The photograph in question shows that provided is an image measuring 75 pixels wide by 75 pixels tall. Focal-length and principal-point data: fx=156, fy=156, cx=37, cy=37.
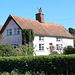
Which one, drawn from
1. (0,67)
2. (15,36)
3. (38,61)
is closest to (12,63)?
(0,67)

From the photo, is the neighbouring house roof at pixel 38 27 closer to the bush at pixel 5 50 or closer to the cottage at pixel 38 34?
the cottage at pixel 38 34

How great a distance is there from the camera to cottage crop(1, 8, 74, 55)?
29.3 meters

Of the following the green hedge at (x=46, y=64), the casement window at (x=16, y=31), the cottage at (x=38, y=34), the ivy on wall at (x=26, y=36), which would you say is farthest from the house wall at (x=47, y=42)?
the green hedge at (x=46, y=64)

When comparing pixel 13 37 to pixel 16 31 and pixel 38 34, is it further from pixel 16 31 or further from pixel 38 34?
pixel 38 34

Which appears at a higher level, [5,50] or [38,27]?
[38,27]

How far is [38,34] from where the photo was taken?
98.0 ft

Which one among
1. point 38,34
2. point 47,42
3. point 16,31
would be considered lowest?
point 47,42

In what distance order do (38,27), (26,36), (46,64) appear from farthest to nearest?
(38,27) → (26,36) → (46,64)

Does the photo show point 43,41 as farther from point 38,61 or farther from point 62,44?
point 38,61

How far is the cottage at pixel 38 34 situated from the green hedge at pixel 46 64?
15434 mm

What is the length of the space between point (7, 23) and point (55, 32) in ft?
35.1

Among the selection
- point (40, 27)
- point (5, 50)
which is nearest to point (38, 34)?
point (40, 27)

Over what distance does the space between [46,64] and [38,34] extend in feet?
65.6

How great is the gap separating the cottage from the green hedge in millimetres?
15434
